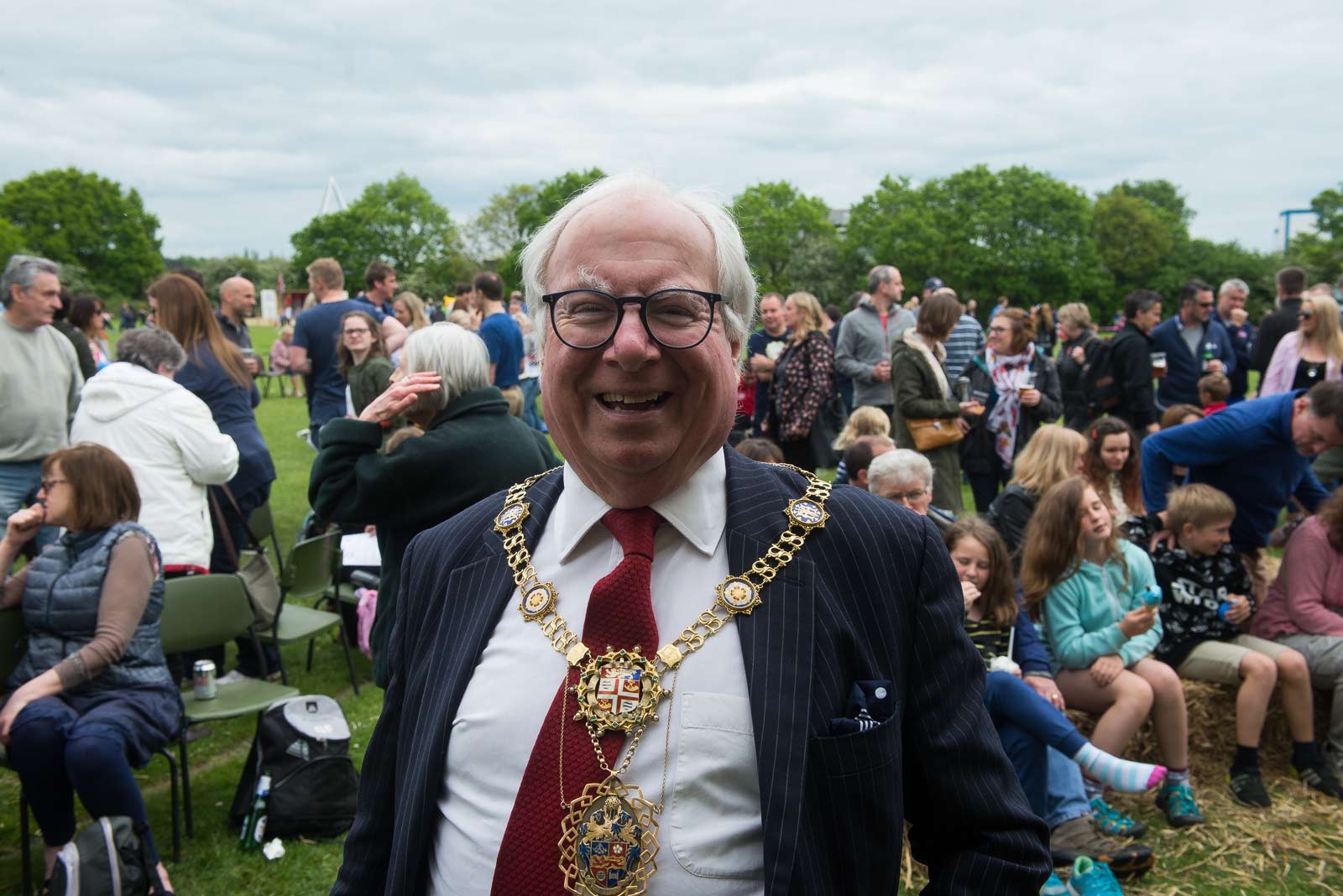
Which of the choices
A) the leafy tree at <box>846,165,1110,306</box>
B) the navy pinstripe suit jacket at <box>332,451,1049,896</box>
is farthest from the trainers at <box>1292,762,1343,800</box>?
the leafy tree at <box>846,165,1110,306</box>

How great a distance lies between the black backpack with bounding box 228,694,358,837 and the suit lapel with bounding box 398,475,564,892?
3005 mm

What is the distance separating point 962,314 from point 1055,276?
63.7 metres

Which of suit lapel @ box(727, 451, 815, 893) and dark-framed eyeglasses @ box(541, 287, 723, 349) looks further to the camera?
dark-framed eyeglasses @ box(541, 287, 723, 349)

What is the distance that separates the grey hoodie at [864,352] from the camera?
8.91 m

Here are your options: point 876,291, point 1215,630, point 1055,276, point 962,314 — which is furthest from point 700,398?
point 1055,276

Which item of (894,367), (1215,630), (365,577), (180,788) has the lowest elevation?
(180,788)

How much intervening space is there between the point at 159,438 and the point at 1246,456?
19.2 ft

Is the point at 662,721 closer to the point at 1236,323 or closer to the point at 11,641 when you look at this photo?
the point at 11,641

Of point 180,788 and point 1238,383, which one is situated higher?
point 1238,383

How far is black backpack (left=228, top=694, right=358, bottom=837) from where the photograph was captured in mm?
4328

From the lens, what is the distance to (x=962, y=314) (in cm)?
820

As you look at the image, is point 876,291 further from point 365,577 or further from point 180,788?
point 180,788

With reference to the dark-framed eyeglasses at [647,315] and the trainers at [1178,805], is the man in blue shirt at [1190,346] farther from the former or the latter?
the dark-framed eyeglasses at [647,315]

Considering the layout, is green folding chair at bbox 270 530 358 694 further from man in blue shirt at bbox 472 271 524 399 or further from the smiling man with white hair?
the smiling man with white hair
